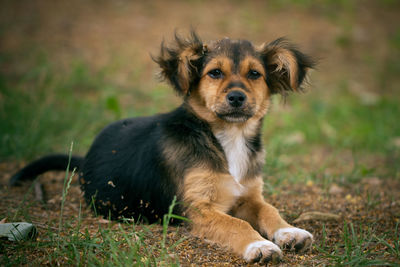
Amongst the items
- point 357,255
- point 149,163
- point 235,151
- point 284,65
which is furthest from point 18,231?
point 284,65

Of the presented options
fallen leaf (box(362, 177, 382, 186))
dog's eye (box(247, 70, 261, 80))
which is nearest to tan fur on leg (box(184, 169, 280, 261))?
dog's eye (box(247, 70, 261, 80))

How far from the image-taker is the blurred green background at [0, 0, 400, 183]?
5770 millimetres

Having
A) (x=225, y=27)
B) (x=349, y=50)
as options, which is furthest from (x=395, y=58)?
(x=225, y=27)

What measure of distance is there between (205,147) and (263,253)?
1027 millimetres

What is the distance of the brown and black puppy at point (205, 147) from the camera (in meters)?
3.20

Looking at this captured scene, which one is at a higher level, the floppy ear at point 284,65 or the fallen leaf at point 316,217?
the floppy ear at point 284,65

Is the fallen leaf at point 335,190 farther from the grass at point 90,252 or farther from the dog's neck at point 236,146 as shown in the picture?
the grass at point 90,252

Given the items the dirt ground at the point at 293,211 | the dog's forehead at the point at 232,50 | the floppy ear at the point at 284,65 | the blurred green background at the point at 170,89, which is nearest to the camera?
the dirt ground at the point at 293,211

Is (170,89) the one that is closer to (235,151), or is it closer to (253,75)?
(253,75)

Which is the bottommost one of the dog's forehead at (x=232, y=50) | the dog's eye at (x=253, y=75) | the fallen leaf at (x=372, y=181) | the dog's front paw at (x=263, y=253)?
the dog's front paw at (x=263, y=253)

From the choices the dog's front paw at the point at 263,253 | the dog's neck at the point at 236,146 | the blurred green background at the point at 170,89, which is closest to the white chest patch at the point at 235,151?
the dog's neck at the point at 236,146

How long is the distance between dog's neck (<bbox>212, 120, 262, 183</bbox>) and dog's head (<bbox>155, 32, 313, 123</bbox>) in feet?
0.36

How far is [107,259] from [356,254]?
5.08ft

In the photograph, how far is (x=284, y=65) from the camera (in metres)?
3.70
